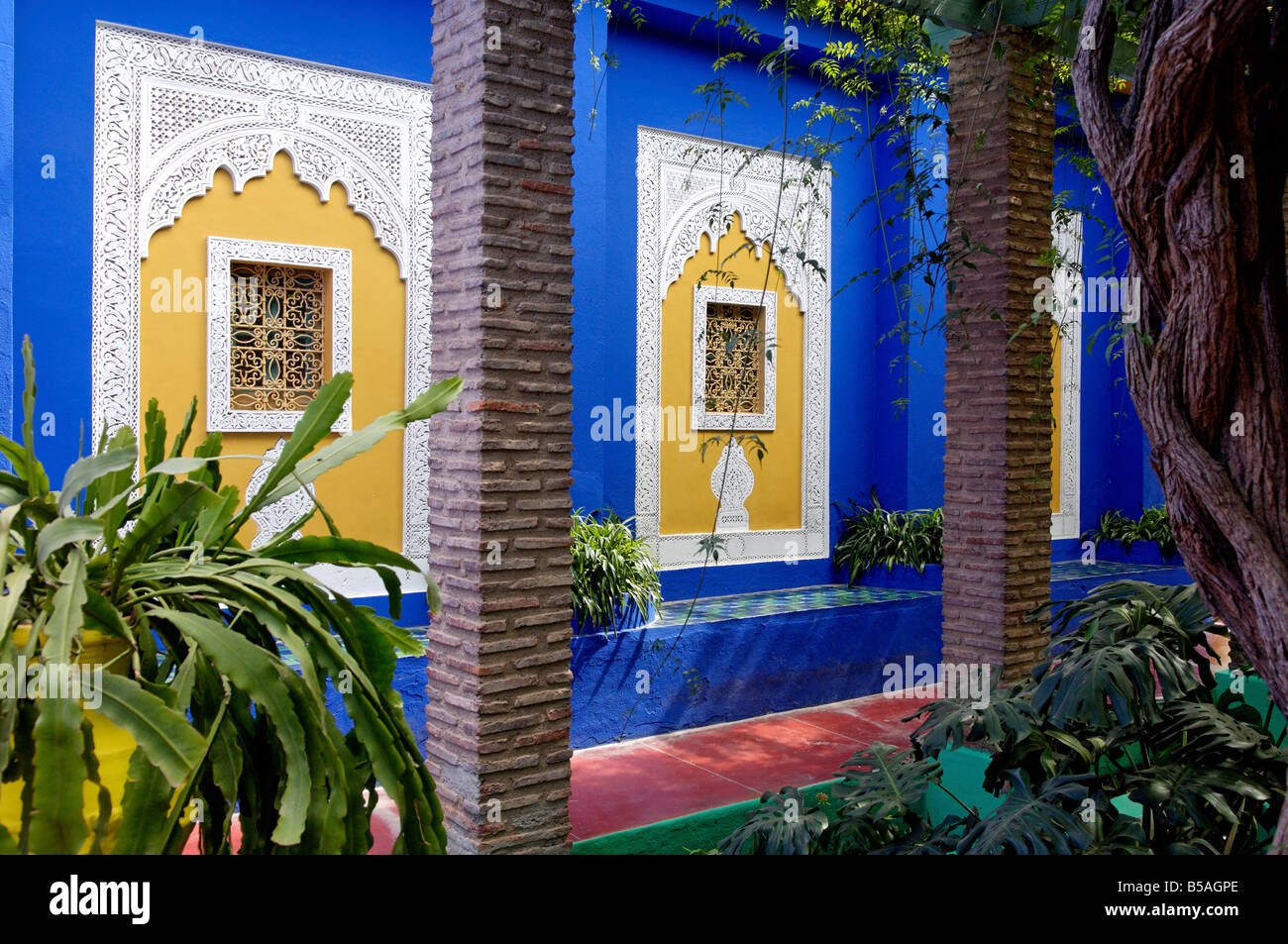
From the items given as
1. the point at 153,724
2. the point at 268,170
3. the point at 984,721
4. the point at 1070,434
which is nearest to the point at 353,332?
the point at 268,170

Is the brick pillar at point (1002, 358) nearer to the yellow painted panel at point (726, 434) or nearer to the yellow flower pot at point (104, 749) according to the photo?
the yellow painted panel at point (726, 434)

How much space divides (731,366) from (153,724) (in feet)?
22.2

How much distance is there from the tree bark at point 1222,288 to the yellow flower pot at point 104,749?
182cm

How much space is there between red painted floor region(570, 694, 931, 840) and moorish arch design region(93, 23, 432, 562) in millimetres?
1926

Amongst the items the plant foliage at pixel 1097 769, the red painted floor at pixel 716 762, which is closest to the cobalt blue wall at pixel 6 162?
the red painted floor at pixel 716 762

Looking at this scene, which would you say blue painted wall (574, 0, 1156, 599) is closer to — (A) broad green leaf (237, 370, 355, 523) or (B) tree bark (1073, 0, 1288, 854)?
(B) tree bark (1073, 0, 1288, 854)

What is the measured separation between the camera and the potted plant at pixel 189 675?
1296 mm

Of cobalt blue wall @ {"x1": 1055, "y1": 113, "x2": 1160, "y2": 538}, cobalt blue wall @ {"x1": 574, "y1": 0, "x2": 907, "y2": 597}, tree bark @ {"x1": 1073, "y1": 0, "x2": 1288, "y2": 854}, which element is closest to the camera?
tree bark @ {"x1": 1073, "y1": 0, "x2": 1288, "y2": 854}

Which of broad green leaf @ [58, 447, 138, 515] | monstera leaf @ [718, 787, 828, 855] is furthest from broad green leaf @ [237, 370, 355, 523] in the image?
monstera leaf @ [718, 787, 828, 855]

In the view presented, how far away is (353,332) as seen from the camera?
20.2 ft

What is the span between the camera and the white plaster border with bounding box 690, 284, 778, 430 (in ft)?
25.0
